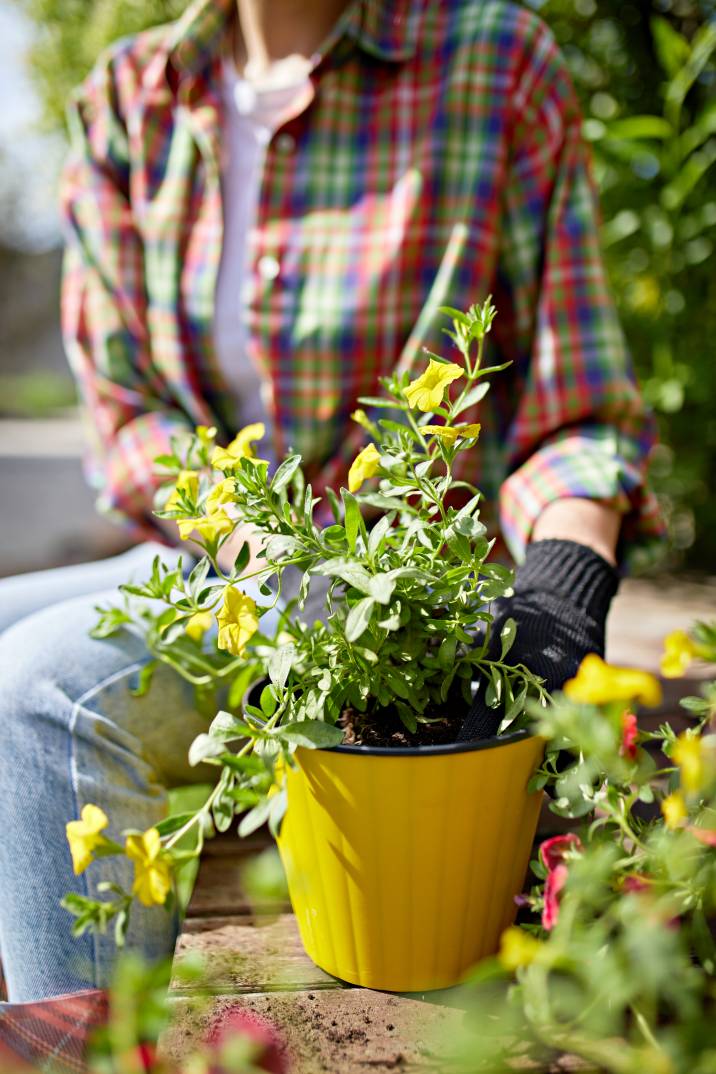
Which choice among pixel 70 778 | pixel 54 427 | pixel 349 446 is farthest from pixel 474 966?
pixel 54 427

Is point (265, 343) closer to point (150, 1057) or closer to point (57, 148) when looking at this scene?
point (150, 1057)

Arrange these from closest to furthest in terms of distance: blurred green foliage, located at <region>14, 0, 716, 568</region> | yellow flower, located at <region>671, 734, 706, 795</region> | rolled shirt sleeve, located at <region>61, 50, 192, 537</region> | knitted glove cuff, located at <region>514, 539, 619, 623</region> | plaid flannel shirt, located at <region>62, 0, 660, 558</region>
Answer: yellow flower, located at <region>671, 734, 706, 795</region>
knitted glove cuff, located at <region>514, 539, 619, 623</region>
plaid flannel shirt, located at <region>62, 0, 660, 558</region>
rolled shirt sleeve, located at <region>61, 50, 192, 537</region>
blurred green foliage, located at <region>14, 0, 716, 568</region>

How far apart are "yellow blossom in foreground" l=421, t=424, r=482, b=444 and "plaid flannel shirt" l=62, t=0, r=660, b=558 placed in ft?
1.52

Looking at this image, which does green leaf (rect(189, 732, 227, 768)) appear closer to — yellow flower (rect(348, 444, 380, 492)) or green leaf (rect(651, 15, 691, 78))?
yellow flower (rect(348, 444, 380, 492))

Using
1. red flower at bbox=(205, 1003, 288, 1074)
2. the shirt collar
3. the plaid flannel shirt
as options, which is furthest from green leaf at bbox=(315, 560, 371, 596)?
the shirt collar

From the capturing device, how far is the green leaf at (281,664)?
0.50 meters

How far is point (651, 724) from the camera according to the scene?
932mm

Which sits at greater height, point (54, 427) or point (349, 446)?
point (349, 446)

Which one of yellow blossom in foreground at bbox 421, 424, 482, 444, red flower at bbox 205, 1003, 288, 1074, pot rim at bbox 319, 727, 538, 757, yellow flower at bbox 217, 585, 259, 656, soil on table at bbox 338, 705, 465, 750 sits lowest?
red flower at bbox 205, 1003, 288, 1074

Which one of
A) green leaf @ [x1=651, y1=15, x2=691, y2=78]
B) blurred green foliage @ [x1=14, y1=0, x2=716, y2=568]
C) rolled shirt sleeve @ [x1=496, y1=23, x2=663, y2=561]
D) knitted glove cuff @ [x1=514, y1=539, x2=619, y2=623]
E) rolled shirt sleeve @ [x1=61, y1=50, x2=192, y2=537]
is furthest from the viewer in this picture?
blurred green foliage @ [x1=14, y1=0, x2=716, y2=568]

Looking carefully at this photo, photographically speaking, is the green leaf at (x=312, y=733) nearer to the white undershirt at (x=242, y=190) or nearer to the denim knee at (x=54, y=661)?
the denim knee at (x=54, y=661)

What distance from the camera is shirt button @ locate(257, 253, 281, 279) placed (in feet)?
3.62

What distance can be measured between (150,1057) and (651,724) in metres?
0.65

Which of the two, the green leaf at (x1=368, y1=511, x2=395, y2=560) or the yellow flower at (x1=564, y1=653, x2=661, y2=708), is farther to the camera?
the green leaf at (x1=368, y1=511, x2=395, y2=560)
